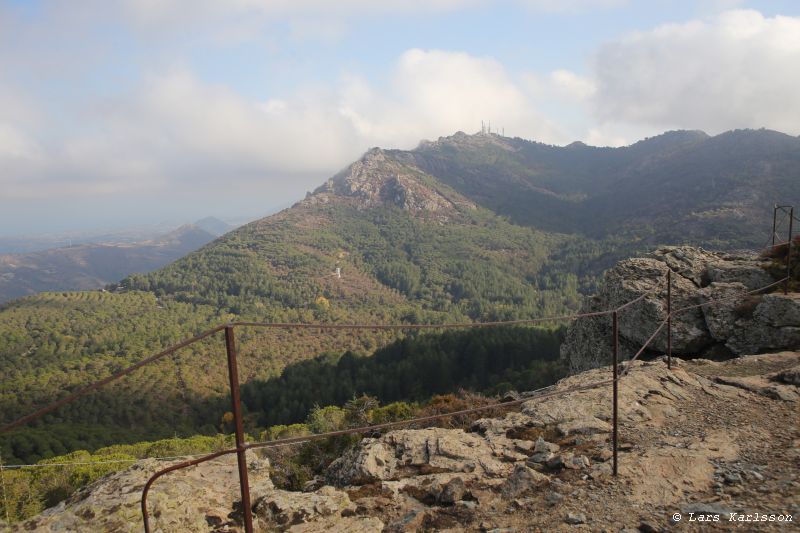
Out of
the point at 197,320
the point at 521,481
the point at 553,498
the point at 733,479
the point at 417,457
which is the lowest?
the point at 197,320

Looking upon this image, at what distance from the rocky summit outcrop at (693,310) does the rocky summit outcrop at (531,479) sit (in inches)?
188

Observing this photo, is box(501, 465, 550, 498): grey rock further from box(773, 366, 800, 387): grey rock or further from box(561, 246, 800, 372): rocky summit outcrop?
box(561, 246, 800, 372): rocky summit outcrop

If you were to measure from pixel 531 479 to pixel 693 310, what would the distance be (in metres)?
13.0

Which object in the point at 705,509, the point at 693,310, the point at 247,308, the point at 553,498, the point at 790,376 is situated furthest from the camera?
the point at 247,308

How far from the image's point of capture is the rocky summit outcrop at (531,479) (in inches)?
226

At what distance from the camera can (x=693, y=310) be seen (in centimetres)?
1592

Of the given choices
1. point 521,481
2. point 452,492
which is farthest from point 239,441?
point 521,481

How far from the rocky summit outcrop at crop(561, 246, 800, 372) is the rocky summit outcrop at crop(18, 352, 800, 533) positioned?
15.6 ft

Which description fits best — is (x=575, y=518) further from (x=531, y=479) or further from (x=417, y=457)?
(x=417, y=457)

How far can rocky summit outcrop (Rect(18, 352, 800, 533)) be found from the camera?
574 centimetres

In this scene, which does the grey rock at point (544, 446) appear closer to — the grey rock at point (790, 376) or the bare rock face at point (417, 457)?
the bare rock face at point (417, 457)

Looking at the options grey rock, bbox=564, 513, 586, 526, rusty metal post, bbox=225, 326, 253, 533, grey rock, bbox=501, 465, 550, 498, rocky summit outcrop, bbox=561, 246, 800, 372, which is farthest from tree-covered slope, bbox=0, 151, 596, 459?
grey rock, bbox=564, 513, 586, 526

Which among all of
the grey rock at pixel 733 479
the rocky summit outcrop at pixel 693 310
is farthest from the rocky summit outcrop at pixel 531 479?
the rocky summit outcrop at pixel 693 310

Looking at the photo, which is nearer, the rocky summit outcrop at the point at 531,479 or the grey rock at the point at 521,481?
the rocky summit outcrop at the point at 531,479
